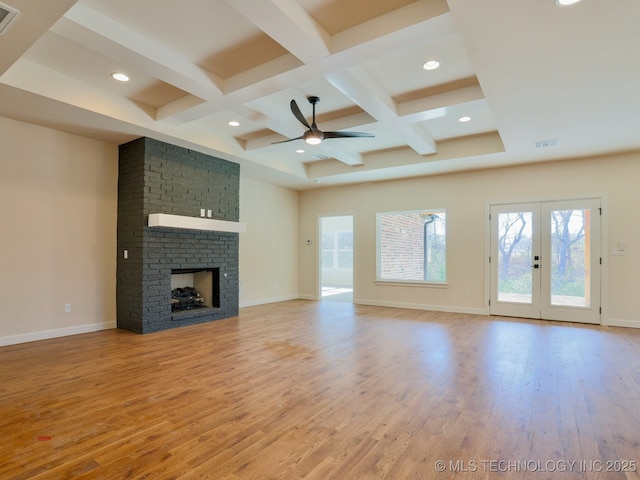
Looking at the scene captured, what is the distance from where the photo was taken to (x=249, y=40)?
3.17 metres

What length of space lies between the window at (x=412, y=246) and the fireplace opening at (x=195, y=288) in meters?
3.57

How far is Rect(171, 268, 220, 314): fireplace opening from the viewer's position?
589 cm

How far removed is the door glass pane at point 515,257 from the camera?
20.1ft

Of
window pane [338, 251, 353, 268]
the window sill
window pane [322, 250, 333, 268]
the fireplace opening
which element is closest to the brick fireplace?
the fireplace opening

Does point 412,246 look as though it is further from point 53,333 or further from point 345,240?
point 53,333

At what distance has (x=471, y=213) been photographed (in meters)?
6.66

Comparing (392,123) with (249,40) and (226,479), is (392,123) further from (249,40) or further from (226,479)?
(226,479)

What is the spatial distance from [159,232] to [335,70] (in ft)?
11.5

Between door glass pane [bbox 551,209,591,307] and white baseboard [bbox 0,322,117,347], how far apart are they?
723 cm

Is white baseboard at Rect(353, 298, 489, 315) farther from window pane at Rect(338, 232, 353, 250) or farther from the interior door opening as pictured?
window pane at Rect(338, 232, 353, 250)

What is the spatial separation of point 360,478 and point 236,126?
4.87 metres

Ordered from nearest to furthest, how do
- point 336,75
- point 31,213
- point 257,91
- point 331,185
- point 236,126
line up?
point 336,75
point 257,91
point 31,213
point 236,126
point 331,185

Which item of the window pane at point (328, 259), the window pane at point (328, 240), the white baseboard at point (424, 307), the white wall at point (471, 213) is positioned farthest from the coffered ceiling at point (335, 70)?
the window pane at point (328, 259)

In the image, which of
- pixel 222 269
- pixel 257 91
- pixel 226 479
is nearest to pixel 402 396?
pixel 226 479
